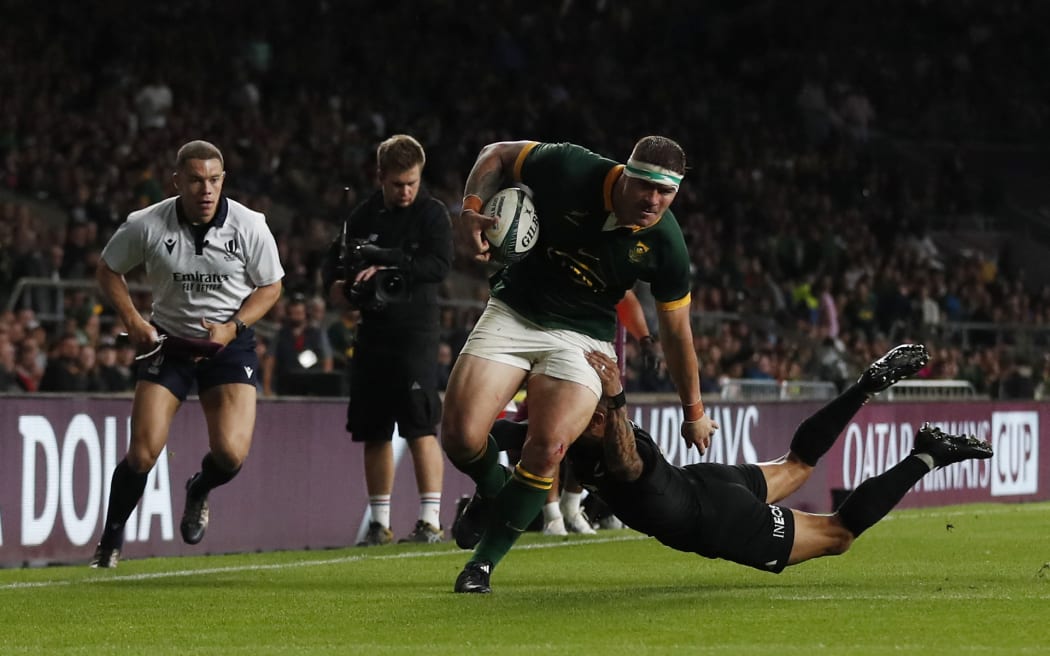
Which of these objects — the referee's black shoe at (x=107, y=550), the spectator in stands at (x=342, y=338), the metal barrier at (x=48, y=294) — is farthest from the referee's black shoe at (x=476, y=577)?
the metal barrier at (x=48, y=294)

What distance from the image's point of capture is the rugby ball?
8.48 meters

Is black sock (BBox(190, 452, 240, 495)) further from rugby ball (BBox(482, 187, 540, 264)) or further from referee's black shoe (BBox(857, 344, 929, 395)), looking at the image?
referee's black shoe (BBox(857, 344, 929, 395))

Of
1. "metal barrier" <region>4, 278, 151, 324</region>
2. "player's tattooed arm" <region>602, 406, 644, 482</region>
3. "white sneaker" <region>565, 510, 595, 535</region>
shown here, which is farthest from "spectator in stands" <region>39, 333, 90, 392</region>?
"player's tattooed arm" <region>602, 406, 644, 482</region>

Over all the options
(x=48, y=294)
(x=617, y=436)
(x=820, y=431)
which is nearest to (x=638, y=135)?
(x=48, y=294)

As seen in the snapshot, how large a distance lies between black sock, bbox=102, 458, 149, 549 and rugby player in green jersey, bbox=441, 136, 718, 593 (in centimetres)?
208

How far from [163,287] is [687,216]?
20.1 m

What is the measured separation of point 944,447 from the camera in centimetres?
914

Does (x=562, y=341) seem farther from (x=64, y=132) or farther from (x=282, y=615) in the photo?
(x=64, y=132)

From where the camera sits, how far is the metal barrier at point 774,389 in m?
20.4

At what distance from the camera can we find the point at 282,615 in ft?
26.1

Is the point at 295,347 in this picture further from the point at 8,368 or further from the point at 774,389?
the point at 774,389

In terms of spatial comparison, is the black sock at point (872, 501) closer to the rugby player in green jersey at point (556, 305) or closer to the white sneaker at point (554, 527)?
the rugby player in green jersey at point (556, 305)

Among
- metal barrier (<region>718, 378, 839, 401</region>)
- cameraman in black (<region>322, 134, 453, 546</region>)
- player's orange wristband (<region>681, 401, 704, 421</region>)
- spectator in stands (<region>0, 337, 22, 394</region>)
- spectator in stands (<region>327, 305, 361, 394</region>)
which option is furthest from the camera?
metal barrier (<region>718, 378, 839, 401</region>)

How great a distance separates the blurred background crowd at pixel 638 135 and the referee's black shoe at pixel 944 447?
7840 mm
